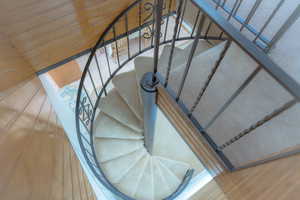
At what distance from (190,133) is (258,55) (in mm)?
1170

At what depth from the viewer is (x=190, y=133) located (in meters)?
1.79

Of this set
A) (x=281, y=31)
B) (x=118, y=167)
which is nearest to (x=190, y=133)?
(x=281, y=31)

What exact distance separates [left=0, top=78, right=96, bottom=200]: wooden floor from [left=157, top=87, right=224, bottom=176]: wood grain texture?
3.94 ft

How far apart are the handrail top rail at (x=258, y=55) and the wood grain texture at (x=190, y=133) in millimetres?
1013

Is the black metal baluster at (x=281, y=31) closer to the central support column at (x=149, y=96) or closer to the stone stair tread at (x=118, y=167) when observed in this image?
the central support column at (x=149, y=96)

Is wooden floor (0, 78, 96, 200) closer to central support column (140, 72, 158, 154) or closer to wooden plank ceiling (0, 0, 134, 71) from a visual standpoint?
wooden plank ceiling (0, 0, 134, 71)

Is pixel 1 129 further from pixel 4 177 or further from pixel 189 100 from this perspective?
pixel 189 100

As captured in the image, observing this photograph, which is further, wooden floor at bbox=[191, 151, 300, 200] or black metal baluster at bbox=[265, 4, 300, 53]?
black metal baluster at bbox=[265, 4, 300, 53]

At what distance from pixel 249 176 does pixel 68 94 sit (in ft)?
16.4

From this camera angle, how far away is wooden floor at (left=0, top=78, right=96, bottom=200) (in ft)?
3.93

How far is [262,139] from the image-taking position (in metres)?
1.49

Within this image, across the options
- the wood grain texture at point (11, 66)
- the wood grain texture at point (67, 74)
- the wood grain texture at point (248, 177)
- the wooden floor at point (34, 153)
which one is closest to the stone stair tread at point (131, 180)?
the wooden floor at point (34, 153)

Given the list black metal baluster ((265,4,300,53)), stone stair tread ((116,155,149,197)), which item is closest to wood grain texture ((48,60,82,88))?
stone stair tread ((116,155,149,197))

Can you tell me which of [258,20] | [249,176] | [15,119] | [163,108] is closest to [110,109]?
[163,108]
